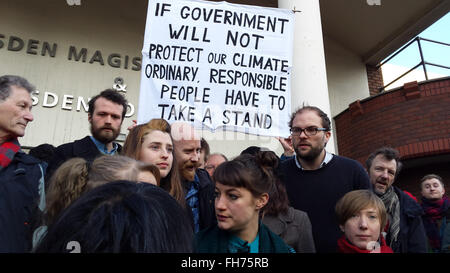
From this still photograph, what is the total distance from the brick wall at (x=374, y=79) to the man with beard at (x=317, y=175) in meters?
6.85

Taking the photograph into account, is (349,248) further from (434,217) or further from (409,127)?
(409,127)

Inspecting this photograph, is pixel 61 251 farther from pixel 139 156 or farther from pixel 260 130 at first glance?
pixel 260 130

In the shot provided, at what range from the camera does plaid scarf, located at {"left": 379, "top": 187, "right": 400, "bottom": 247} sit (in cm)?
261

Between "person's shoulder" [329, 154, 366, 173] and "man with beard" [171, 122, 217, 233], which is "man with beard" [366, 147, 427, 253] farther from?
"man with beard" [171, 122, 217, 233]

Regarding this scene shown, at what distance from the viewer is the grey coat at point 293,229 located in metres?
2.07

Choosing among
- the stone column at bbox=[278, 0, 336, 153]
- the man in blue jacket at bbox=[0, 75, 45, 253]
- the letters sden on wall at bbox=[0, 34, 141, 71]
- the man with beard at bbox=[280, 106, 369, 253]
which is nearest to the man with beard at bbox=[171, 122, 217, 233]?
the man with beard at bbox=[280, 106, 369, 253]

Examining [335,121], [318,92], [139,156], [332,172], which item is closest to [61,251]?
[139,156]

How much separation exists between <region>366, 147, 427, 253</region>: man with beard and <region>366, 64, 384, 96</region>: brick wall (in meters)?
6.38

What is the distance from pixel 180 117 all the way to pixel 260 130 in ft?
2.27

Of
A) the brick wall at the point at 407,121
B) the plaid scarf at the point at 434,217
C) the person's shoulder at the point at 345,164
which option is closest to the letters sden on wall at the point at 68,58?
the brick wall at the point at 407,121

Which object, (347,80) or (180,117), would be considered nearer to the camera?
(180,117)

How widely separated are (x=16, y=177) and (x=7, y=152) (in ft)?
0.56

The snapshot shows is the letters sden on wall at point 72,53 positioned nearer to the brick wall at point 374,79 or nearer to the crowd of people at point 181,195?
the crowd of people at point 181,195

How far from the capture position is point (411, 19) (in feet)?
26.4
